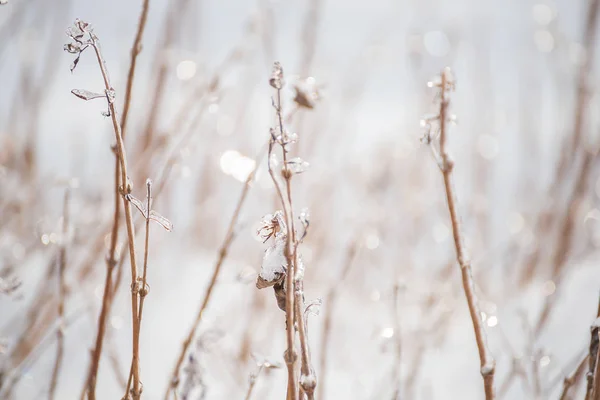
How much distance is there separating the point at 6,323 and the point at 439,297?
1.17 meters

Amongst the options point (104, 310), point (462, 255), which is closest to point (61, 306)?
point (104, 310)

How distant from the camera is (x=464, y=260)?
1.48ft

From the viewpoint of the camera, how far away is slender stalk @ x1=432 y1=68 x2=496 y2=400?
0.43 meters

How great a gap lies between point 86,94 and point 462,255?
443 millimetres

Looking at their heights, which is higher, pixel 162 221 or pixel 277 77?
pixel 277 77

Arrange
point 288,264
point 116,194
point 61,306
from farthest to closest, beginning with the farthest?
point 61,306 → point 116,194 → point 288,264

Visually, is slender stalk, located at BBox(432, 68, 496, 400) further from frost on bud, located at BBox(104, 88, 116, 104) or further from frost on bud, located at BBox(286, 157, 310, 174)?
frost on bud, located at BBox(104, 88, 116, 104)

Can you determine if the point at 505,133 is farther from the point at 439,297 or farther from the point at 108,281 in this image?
the point at 108,281

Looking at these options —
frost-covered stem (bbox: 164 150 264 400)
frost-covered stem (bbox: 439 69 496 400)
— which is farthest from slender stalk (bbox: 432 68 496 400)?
Answer: frost-covered stem (bbox: 164 150 264 400)

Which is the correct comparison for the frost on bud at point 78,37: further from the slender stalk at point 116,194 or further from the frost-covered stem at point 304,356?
the frost-covered stem at point 304,356

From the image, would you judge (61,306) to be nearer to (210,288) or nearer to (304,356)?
(210,288)

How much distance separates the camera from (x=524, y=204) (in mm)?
2535

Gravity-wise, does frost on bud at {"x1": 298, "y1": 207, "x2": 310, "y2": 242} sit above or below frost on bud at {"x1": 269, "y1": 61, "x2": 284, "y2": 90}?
below

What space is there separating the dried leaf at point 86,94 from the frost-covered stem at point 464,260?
1.18 ft
